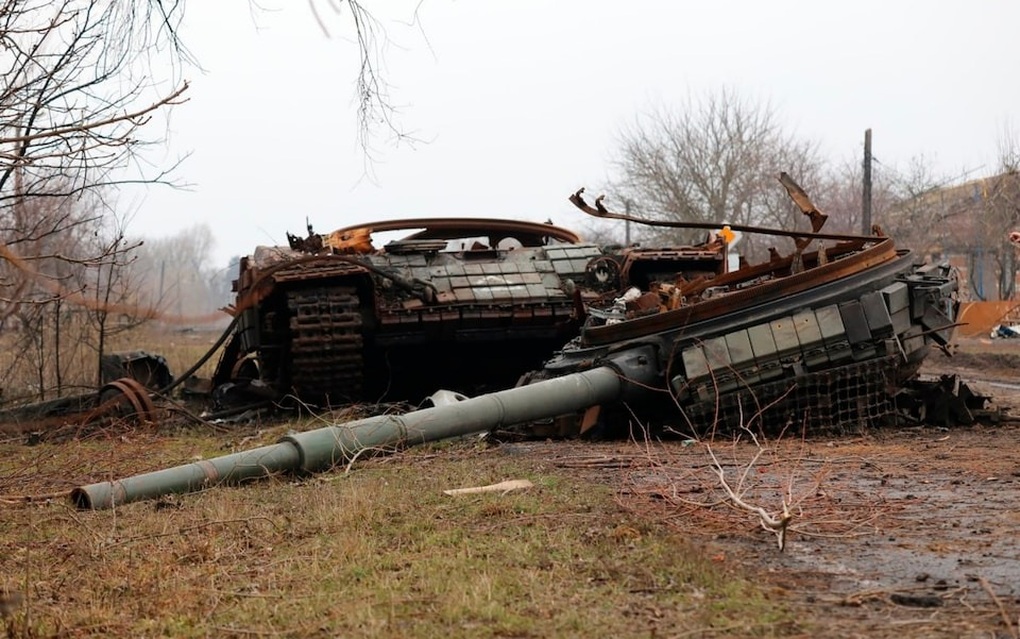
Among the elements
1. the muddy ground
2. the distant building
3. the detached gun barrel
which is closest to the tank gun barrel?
the detached gun barrel

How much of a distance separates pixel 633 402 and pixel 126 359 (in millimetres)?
7319

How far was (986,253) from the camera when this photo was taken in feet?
140

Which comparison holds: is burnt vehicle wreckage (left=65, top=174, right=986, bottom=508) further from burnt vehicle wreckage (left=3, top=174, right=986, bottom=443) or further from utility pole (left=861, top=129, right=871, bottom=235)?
utility pole (left=861, top=129, right=871, bottom=235)

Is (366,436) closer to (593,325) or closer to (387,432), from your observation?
(387,432)

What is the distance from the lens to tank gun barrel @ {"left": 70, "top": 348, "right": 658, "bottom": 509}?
6.42 metres

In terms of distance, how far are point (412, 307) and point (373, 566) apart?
278 inches

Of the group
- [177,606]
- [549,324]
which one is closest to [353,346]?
[549,324]

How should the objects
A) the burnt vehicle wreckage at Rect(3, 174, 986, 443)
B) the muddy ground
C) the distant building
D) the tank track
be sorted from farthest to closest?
the distant building
the tank track
the burnt vehicle wreckage at Rect(3, 174, 986, 443)
the muddy ground

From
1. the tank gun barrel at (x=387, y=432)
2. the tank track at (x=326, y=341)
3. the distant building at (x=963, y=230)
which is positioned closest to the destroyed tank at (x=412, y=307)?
the tank track at (x=326, y=341)

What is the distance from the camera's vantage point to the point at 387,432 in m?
7.55

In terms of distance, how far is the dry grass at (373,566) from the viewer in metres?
3.83

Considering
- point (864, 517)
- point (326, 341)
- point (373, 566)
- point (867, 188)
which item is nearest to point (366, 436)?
point (373, 566)

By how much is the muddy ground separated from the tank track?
10.3ft

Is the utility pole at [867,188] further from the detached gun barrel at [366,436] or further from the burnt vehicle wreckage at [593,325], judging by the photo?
the detached gun barrel at [366,436]
